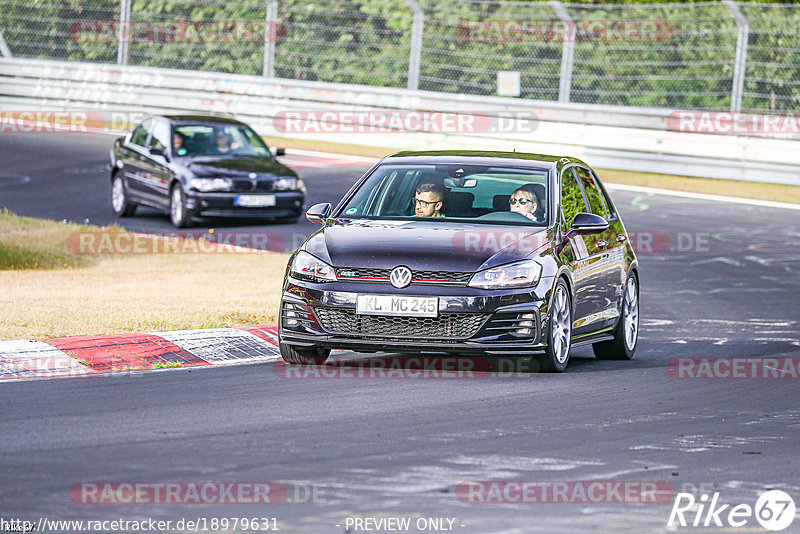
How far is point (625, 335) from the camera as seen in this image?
11688 millimetres

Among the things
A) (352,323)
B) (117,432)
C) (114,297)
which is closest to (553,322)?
(352,323)

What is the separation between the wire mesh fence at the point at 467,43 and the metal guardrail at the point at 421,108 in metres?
0.30

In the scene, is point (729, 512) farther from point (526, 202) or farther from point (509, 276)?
point (526, 202)

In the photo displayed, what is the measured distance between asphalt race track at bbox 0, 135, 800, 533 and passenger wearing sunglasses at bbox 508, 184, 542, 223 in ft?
3.85

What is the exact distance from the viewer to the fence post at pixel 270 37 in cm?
2984

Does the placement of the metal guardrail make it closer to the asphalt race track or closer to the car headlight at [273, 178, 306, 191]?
the car headlight at [273, 178, 306, 191]

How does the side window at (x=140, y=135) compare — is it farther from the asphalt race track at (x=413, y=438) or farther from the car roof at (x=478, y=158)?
the asphalt race track at (x=413, y=438)

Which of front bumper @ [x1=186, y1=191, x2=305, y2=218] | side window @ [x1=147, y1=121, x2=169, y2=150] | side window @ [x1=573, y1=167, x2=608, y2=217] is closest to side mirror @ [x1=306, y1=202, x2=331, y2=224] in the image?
side window @ [x1=573, y1=167, x2=608, y2=217]

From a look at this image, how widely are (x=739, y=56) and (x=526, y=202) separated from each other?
1579 cm

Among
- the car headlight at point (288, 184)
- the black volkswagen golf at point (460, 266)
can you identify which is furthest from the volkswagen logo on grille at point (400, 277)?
the car headlight at point (288, 184)

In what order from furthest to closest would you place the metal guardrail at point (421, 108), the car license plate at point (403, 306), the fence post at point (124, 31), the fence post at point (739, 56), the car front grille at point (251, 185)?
the fence post at point (124, 31)
the metal guardrail at point (421, 108)
the fence post at point (739, 56)
the car front grille at point (251, 185)
the car license plate at point (403, 306)

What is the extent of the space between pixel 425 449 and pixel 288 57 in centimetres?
2364

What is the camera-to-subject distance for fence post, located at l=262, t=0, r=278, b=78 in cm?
2984

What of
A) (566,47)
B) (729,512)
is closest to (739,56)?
(566,47)
